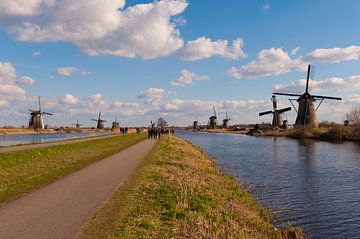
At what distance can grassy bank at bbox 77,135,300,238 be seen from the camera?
898cm

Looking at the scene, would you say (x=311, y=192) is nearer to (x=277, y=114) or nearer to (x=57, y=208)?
(x=57, y=208)

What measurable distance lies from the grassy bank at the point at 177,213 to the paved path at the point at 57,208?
0.45 meters

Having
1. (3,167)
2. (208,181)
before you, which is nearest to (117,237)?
(208,181)

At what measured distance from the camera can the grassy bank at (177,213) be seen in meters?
8.98

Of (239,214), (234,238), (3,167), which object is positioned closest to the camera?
(234,238)

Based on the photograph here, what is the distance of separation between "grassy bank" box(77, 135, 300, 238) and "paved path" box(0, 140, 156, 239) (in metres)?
0.45

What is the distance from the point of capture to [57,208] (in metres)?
10.6

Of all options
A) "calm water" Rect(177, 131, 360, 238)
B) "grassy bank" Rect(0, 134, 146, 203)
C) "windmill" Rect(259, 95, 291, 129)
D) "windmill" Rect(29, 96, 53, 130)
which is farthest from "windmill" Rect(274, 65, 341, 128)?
A: "windmill" Rect(29, 96, 53, 130)

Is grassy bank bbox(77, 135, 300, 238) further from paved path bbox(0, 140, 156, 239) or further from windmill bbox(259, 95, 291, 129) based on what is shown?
windmill bbox(259, 95, 291, 129)

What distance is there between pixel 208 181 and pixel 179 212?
23.6ft

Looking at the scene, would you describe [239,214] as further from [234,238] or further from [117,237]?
[117,237]

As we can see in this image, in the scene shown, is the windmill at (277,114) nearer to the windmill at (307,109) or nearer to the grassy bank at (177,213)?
the windmill at (307,109)

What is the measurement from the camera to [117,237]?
325 inches

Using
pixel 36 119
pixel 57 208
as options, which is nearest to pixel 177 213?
pixel 57 208
